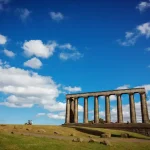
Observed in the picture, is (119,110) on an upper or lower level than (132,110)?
upper

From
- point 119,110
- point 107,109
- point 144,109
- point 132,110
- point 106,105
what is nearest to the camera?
point 144,109

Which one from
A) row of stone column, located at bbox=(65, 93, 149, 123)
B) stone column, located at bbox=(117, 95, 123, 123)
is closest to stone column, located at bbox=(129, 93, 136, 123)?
row of stone column, located at bbox=(65, 93, 149, 123)

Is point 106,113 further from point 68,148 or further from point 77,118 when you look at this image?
point 68,148

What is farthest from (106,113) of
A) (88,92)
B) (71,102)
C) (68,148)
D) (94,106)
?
(68,148)

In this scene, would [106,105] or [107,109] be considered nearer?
[107,109]

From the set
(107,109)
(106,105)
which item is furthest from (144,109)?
(106,105)

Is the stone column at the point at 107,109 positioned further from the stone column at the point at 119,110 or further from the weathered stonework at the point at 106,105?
the stone column at the point at 119,110

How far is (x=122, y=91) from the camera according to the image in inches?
3172

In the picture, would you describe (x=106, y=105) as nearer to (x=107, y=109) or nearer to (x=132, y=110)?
(x=107, y=109)

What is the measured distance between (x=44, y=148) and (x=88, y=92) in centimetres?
6489

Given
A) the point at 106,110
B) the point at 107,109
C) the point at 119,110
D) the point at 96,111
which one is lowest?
the point at 119,110

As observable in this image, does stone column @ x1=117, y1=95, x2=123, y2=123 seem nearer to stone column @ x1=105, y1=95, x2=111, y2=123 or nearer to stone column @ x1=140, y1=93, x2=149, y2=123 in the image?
stone column @ x1=105, y1=95, x2=111, y2=123

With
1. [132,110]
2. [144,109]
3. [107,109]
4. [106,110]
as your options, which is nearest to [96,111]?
[106,110]

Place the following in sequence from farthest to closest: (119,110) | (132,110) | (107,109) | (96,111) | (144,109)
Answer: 1. (96,111)
2. (107,109)
3. (119,110)
4. (132,110)
5. (144,109)
